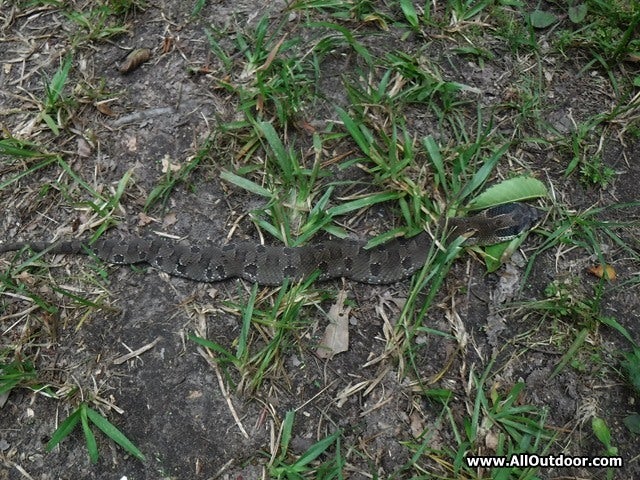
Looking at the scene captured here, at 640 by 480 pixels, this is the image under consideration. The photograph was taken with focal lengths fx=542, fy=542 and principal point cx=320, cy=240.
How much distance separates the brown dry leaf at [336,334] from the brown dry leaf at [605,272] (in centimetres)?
218

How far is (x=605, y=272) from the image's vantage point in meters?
4.69

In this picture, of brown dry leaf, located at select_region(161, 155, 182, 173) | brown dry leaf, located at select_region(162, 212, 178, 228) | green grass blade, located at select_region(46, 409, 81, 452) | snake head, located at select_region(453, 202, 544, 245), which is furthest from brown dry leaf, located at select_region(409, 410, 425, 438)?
brown dry leaf, located at select_region(161, 155, 182, 173)

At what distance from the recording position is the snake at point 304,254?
4844mm

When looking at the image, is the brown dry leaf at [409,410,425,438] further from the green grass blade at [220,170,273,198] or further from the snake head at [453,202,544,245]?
the green grass blade at [220,170,273,198]

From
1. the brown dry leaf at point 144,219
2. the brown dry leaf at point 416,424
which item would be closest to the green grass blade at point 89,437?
the brown dry leaf at point 144,219

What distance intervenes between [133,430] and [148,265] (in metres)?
1.47

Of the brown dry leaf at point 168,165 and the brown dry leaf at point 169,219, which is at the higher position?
the brown dry leaf at point 168,165

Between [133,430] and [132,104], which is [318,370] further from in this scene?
[132,104]

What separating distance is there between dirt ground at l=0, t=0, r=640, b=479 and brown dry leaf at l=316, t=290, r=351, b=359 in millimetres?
66

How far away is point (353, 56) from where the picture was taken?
562 cm

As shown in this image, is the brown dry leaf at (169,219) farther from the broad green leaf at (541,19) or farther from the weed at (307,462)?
the broad green leaf at (541,19)

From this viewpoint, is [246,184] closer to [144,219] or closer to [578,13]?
[144,219]

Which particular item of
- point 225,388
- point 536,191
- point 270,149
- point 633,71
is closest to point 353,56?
point 270,149

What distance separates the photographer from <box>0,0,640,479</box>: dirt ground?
13.8ft
